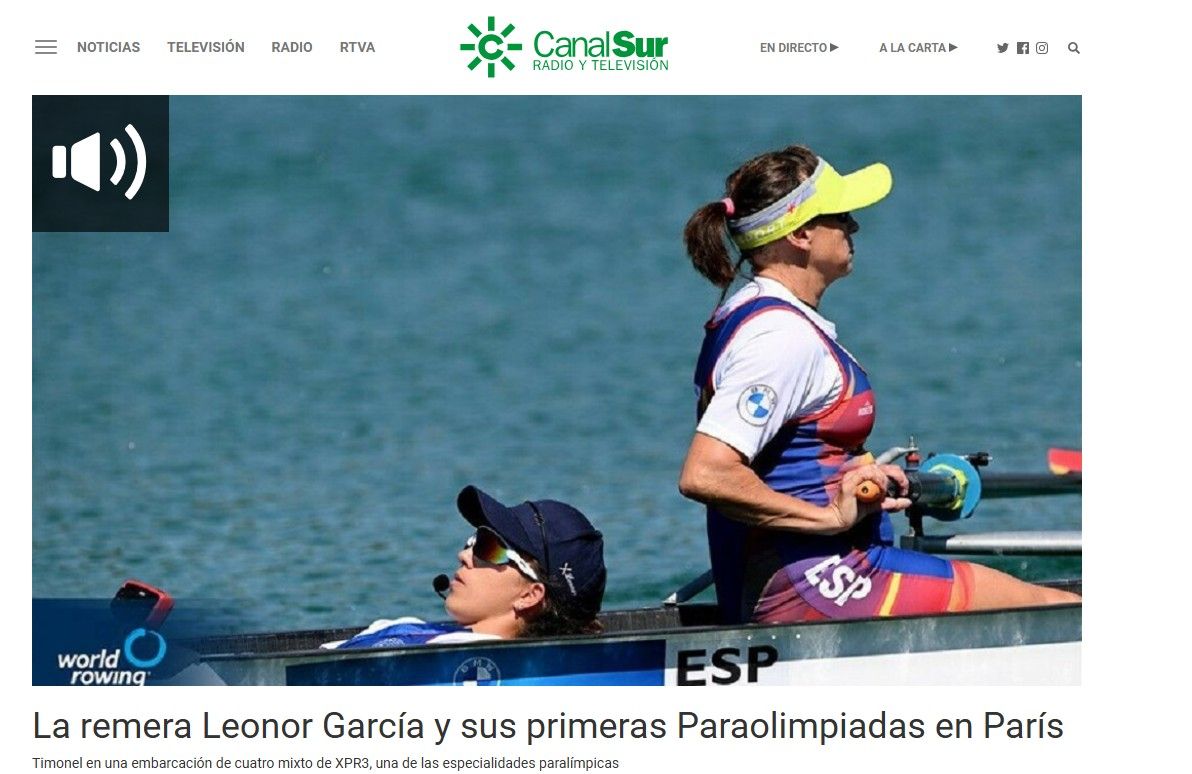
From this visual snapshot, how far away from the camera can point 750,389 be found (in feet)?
19.6

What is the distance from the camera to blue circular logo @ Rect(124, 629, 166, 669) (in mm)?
6414

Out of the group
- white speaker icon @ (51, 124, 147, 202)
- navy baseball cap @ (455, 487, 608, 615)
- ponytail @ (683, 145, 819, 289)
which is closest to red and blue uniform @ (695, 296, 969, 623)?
ponytail @ (683, 145, 819, 289)

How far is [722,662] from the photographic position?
247 inches

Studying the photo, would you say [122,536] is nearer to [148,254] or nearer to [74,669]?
[74,669]

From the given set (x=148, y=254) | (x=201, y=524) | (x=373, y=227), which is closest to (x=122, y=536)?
(x=201, y=524)

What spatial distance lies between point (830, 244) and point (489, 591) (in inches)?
53.9

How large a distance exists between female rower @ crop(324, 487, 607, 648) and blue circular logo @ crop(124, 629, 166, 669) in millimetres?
554

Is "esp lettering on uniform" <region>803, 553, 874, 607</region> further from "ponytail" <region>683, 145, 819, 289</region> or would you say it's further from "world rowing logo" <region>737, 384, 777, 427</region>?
"ponytail" <region>683, 145, 819, 289</region>

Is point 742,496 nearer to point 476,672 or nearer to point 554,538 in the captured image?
point 554,538

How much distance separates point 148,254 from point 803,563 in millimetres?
12341
